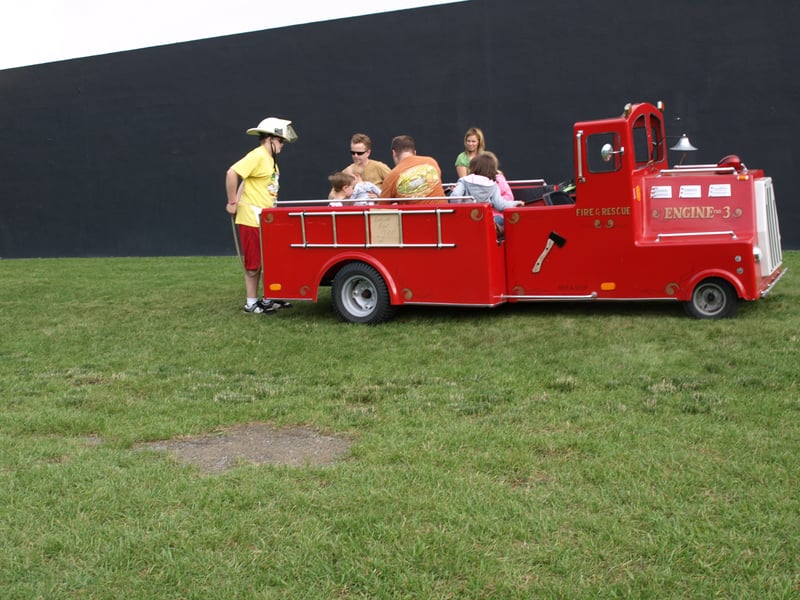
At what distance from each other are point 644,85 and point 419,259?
22.2 feet

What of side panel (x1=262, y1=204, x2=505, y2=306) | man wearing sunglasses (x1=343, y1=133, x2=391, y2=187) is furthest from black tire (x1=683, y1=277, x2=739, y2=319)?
man wearing sunglasses (x1=343, y1=133, x2=391, y2=187)

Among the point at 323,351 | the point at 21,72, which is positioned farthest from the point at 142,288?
the point at 21,72

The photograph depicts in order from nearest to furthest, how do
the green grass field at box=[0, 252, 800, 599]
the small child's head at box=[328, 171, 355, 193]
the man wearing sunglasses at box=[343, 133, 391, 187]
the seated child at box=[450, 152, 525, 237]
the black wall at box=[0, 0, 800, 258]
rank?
the green grass field at box=[0, 252, 800, 599], the seated child at box=[450, 152, 525, 237], the small child's head at box=[328, 171, 355, 193], the man wearing sunglasses at box=[343, 133, 391, 187], the black wall at box=[0, 0, 800, 258]

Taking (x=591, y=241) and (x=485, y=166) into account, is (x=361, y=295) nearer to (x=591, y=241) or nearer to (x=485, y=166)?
(x=485, y=166)

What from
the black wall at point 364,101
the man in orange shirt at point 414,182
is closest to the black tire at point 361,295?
the man in orange shirt at point 414,182

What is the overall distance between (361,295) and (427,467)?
4385 millimetres

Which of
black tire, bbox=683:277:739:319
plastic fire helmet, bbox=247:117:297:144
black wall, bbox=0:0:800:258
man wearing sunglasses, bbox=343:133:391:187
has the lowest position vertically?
black tire, bbox=683:277:739:319

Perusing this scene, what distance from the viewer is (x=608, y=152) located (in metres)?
7.56

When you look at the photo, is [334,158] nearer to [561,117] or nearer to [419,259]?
[561,117]

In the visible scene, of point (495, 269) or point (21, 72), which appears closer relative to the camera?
point (495, 269)

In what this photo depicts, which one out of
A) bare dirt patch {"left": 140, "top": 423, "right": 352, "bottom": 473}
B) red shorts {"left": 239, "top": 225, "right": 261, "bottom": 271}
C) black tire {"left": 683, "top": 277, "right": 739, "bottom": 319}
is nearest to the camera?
bare dirt patch {"left": 140, "top": 423, "right": 352, "bottom": 473}

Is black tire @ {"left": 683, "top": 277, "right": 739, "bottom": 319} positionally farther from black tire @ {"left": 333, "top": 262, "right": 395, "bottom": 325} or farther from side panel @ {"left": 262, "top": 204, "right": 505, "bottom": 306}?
black tire @ {"left": 333, "top": 262, "right": 395, "bottom": 325}

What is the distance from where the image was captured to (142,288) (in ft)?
39.1

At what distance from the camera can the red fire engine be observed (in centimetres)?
758
